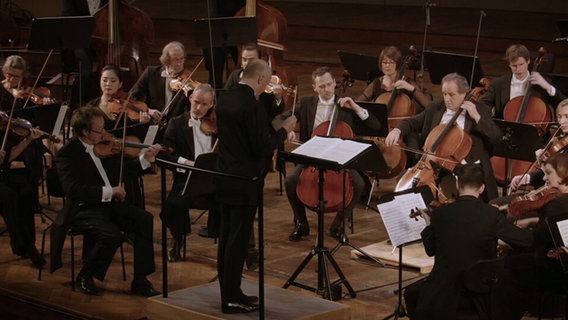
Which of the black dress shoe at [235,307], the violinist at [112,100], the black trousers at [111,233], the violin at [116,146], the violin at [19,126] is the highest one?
the violinist at [112,100]

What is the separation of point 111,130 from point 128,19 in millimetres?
2410

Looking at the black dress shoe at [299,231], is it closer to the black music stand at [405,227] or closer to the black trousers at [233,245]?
the black music stand at [405,227]

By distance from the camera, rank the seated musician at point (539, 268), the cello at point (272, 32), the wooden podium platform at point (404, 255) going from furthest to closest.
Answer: the cello at point (272, 32) → the wooden podium platform at point (404, 255) → the seated musician at point (539, 268)

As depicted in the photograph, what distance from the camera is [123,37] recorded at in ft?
27.8

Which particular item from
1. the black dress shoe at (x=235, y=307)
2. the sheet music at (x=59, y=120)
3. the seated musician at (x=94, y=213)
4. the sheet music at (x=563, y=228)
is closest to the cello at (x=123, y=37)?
the sheet music at (x=59, y=120)

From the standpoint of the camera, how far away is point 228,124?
17.1 ft

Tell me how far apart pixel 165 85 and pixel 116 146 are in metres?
1.47

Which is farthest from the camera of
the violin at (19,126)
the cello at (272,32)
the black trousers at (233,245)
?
the cello at (272,32)

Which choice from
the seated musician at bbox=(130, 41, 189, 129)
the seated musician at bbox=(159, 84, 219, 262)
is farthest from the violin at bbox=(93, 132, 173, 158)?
the seated musician at bbox=(130, 41, 189, 129)

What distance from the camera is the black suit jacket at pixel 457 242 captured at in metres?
4.88

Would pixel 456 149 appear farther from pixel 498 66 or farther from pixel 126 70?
pixel 498 66

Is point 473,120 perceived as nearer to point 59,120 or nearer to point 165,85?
point 165,85

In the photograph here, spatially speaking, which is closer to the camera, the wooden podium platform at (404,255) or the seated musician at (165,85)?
the wooden podium platform at (404,255)

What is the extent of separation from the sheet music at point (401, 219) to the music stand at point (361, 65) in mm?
3061
